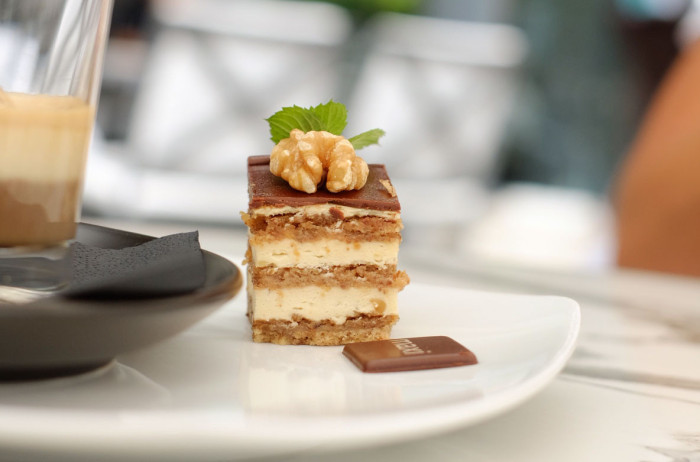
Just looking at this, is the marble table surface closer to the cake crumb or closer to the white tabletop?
the white tabletop

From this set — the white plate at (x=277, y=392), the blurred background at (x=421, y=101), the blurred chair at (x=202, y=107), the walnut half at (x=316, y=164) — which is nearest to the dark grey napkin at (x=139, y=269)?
the white plate at (x=277, y=392)

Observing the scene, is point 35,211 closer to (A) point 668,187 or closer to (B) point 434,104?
(A) point 668,187

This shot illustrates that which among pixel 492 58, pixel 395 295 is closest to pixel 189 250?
pixel 395 295

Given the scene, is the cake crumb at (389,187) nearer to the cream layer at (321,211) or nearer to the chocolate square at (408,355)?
the cream layer at (321,211)

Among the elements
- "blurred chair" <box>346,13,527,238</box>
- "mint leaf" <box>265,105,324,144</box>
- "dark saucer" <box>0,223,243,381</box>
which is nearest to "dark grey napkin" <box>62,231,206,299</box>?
"dark saucer" <box>0,223,243,381</box>

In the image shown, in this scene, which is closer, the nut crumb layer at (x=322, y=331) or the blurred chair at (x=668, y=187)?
the nut crumb layer at (x=322, y=331)

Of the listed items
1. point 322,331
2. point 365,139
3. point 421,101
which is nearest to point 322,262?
point 322,331
